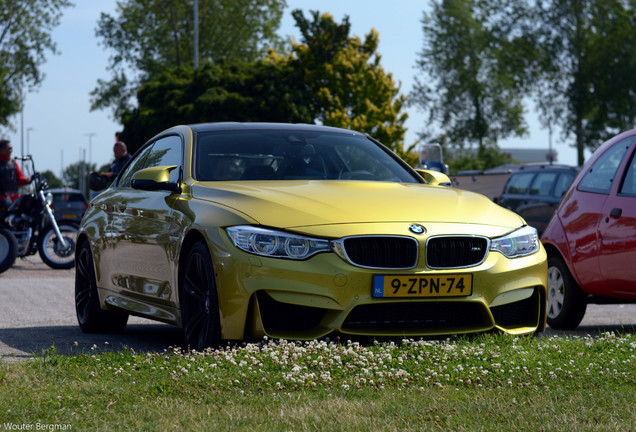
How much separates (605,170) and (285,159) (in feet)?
10.6

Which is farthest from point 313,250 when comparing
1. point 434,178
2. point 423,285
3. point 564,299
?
point 564,299

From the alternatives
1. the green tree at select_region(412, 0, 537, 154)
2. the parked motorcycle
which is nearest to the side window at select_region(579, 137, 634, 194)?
the parked motorcycle

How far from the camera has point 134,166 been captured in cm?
842

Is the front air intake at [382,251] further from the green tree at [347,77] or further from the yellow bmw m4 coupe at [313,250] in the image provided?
the green tree at [347,77]

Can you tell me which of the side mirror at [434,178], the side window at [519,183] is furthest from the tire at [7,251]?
the side window at [519,183]

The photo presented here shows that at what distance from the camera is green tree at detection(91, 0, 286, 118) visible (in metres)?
59.6

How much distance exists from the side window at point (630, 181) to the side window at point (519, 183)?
12007 mm

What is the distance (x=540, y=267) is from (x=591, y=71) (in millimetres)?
53293

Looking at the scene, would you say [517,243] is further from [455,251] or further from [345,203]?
[345,203]

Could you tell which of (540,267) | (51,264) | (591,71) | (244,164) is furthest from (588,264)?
(591,71)

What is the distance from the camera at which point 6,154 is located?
55.5ft

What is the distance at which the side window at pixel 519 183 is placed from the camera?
2067 cm

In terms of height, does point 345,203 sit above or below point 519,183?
above

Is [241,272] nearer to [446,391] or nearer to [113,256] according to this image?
[446,391]
